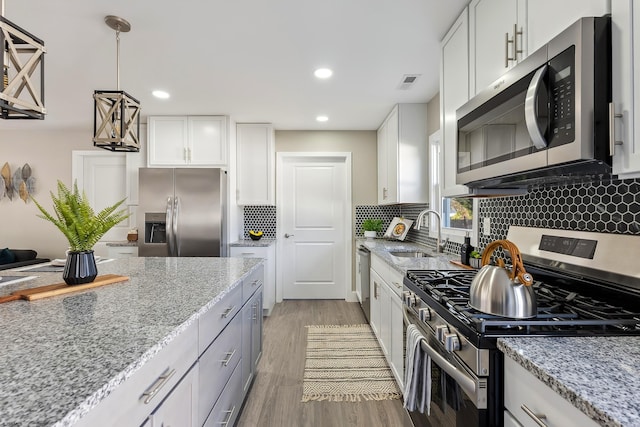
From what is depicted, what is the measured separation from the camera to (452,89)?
197 centimetres

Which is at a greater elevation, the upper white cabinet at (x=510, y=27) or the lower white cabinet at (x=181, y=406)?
the upper white cabinet at (x=510, y=27)

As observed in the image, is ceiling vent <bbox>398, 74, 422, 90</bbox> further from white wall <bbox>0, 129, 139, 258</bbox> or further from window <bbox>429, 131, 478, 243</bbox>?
white wall <bbox>0, 129, 139, 258</bbox>

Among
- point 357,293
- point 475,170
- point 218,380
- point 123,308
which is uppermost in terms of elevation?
point 475,170

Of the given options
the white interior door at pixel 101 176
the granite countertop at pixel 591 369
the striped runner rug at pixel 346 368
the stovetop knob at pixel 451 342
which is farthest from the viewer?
the white interior door at pixel 101 176

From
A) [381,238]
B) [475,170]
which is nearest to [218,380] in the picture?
[475,170]

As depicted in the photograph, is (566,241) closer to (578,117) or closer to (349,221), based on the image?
(578,117)

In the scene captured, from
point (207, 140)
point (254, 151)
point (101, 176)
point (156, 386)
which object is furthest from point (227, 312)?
point (101, 176)

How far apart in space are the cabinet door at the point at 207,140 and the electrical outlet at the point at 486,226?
9.57ft

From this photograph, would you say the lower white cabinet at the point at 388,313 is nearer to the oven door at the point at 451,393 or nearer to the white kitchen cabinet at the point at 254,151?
the oven door at the point at 451,393

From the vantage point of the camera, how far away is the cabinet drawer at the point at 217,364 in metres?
1.27

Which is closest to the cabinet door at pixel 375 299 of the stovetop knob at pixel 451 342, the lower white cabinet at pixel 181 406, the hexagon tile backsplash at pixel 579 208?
the hexagon tile backsplash at pixel 579 208

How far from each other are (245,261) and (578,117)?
200 cm

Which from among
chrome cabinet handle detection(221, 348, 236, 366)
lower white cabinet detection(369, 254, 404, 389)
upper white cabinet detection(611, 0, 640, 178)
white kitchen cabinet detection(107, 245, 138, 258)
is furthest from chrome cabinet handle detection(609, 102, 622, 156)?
white kitchen cabinet detection(107, 245, 138, 258)

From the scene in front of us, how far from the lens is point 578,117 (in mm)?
923
